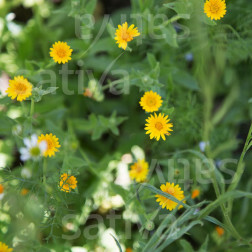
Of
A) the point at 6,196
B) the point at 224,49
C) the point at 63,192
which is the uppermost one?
the point at 224,49

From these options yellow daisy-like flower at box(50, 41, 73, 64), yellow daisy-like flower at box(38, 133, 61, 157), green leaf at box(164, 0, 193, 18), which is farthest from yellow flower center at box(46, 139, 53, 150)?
green leaf at box(164, 0, 193, 18)

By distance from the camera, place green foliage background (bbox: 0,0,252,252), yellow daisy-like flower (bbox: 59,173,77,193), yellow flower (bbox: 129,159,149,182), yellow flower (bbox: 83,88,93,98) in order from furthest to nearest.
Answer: yellow flower (bbox: 83,88,93,98)
yellow flower (bbox: 129,159,149,182)
green foliage background (bbox: 0,0,252,252)
yellow daisy-like flower (bbox: 59,173,77,193)

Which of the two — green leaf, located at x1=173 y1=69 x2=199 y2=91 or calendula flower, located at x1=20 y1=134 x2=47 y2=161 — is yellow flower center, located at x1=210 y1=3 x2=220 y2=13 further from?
calendula flower, located at x1=20 y1=134 x2=47 y2=161

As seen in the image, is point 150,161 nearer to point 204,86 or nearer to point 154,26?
point 204,86

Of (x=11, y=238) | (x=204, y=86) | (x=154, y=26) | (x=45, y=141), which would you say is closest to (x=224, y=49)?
(x=204, y=86)

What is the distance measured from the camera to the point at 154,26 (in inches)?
55.8

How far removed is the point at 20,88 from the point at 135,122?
96 centimetres

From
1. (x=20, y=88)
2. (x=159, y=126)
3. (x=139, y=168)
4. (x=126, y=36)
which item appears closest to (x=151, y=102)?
(x=159, y=126)

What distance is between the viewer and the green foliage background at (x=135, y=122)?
1215 mm

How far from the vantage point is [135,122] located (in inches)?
79.7

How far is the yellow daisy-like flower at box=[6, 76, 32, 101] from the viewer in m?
1.13

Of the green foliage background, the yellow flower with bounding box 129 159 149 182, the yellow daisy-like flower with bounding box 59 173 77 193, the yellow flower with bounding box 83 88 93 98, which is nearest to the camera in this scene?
the yellow daisy-like flower with bounding box 59 173 77 193

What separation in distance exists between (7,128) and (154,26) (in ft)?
2.33

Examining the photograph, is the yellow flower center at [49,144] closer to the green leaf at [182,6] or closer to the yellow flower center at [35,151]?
the yellow flower center at [35,151]
